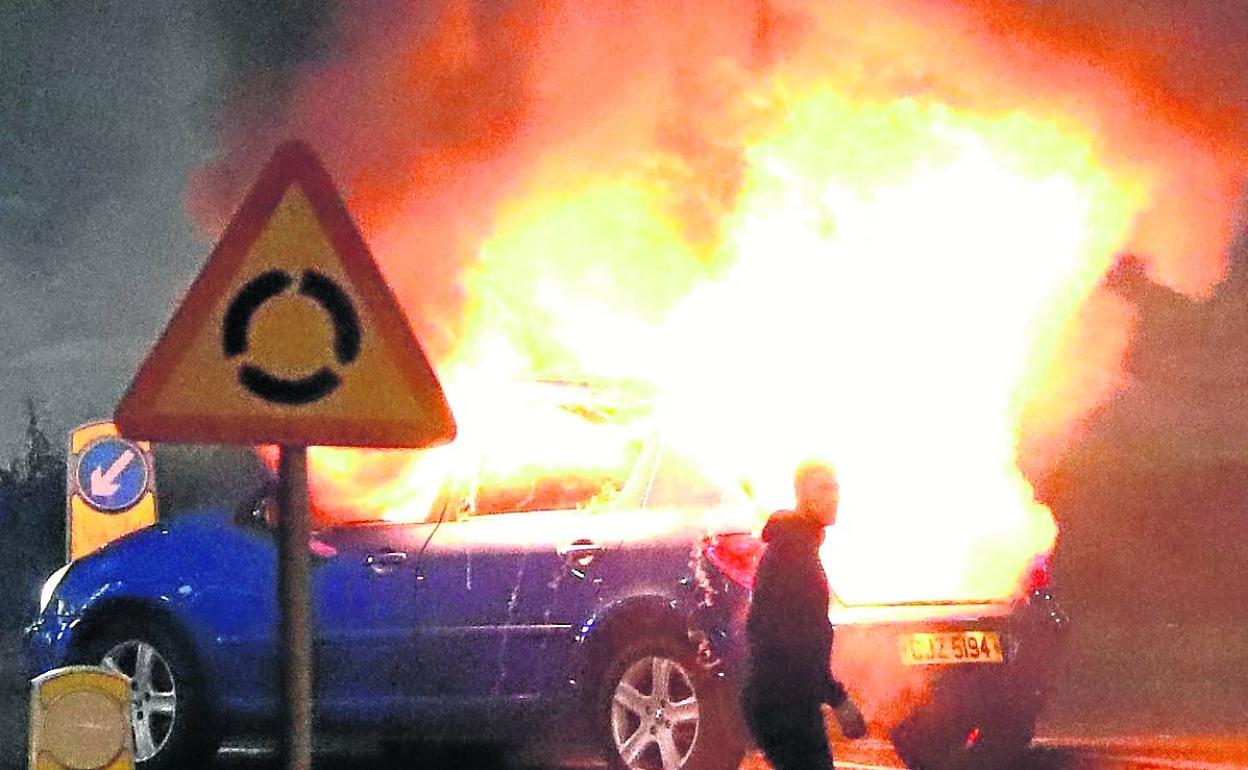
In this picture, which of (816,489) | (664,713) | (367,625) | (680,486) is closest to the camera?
(816,489)

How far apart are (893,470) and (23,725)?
275 inches

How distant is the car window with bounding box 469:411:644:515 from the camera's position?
30.2 feet

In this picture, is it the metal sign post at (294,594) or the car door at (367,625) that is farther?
the car door at (367,625)

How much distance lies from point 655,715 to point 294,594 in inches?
188

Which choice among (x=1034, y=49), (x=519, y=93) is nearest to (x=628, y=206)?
(x=519, y=93)

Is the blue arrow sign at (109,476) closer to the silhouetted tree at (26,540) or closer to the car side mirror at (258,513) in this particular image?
the car side mirror at (258,513)

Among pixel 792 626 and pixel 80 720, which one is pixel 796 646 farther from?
pixel 80 720

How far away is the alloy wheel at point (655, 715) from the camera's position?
877 centimetres

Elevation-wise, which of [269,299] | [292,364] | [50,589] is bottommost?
[50,589]

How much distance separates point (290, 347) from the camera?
13.9ft

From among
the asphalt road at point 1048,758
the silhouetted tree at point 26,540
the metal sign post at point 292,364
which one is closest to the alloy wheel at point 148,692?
the asphalt road at point 1048,758

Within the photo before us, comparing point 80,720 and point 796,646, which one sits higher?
point 796,646

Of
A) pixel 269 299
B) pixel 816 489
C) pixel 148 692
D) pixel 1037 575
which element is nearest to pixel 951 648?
pixel 1037 575

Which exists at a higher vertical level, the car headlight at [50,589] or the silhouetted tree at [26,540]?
the car headlight at [50,589]
